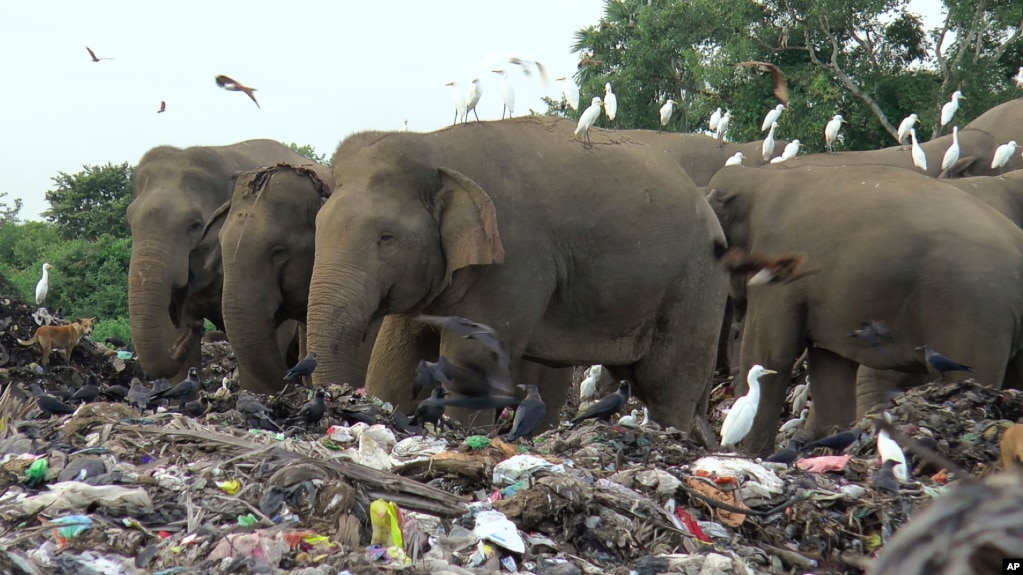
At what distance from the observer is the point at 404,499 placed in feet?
15.4

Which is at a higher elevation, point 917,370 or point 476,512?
point 476,512

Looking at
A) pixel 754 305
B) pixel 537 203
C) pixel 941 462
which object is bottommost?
pixel 754 305

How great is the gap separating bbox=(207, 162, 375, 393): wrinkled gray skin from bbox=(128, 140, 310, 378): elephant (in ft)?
3.54

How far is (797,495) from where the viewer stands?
17.7ft

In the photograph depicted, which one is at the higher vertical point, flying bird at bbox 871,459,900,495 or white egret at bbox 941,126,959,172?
white egret at bbox 941,126,959,172

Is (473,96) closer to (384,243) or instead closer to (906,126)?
(384,243)

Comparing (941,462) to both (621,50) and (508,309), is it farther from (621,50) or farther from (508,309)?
(621,50)

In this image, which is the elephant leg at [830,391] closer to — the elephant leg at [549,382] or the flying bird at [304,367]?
the elephant leg at [549,382]

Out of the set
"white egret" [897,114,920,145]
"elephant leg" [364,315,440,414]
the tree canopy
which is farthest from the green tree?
"elephant leg" [364,315,440,414]

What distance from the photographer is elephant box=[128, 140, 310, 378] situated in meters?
10.2

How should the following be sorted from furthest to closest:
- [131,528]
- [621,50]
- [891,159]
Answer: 1. [621,50]
2. [891,159]
3. [131,528]

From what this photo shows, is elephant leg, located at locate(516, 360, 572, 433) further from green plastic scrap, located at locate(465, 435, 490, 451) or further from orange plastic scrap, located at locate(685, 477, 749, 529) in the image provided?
orange plastic scrap, located at locate(685, 477, 749, 529)

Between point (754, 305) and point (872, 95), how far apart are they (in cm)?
1301

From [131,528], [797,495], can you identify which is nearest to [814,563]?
[797,495]
